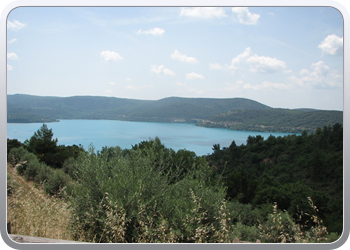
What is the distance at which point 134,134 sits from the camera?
48.2ft

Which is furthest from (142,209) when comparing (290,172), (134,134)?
(134,134)

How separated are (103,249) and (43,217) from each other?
1.01m

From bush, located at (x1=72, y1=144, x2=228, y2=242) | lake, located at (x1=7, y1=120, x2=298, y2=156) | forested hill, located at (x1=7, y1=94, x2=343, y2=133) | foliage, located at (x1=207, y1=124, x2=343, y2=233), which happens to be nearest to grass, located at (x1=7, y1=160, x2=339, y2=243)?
bush, located at (x1=72, y1=144, x2=228, y2=242)

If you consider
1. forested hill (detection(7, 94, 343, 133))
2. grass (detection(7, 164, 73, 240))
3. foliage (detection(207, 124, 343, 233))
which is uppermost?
forested hill (detection(7, 94, 343, 133))

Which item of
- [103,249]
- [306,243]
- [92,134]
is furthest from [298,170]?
[103,249]

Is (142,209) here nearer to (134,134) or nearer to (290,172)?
(290,172)

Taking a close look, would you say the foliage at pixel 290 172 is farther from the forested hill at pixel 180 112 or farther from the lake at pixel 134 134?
the lake at pixel 134 134

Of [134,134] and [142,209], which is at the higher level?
[134,134]

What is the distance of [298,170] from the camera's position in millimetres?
12391

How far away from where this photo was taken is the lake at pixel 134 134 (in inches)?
391

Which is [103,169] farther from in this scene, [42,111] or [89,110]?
[89,110]

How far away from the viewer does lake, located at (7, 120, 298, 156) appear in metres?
9.93

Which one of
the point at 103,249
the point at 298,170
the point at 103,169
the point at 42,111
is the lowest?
the point at 298,170

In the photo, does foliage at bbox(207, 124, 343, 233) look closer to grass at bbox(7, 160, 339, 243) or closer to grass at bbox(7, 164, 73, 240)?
grass at bbox(7, 160, 339, 243)
